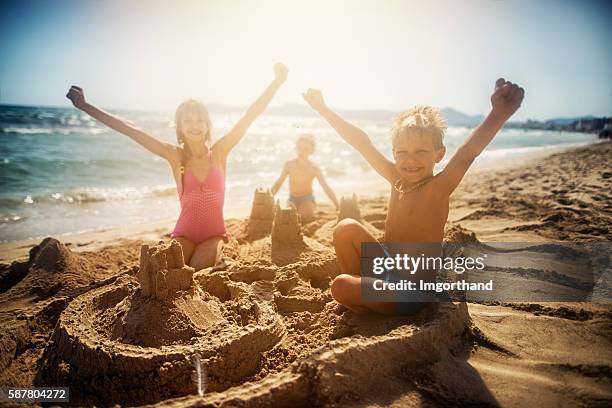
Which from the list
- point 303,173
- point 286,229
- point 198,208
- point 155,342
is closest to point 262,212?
point 286,229

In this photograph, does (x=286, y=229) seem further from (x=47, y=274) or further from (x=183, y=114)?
(x=47, y=274)

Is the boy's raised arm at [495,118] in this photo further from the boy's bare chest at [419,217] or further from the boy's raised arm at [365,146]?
the boy's raised arm at [365,146]

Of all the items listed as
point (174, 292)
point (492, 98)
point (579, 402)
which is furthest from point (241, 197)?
point (579, 402)

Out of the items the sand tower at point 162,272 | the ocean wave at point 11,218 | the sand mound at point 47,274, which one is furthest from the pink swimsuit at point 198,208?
the ocean wave at point 11,218

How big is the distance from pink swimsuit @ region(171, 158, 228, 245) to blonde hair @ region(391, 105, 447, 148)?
2109mm

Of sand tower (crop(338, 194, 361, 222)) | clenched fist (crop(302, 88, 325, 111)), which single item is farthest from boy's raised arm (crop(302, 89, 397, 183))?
sand tower (crop(338, 194, 361, 222))

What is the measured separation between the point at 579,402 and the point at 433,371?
644 millimetres

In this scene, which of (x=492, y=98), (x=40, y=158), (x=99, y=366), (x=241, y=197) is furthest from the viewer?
(x=40, y=158)

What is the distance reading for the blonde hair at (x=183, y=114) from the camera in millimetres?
3777

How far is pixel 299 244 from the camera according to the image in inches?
156

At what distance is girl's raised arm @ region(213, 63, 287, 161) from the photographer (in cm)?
382

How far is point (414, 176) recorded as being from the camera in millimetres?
2564

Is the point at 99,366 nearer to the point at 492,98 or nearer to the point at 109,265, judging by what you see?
the point at 109,265

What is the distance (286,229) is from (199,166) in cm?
115
